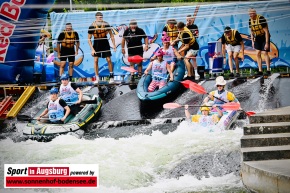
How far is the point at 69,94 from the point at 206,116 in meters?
1.40

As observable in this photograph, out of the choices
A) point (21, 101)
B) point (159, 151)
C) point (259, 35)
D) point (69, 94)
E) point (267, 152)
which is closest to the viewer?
point (267, 152)

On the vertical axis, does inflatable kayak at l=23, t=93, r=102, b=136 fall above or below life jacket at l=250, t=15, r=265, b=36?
below

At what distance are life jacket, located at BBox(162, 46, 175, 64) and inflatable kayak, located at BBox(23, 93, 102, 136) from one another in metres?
0.80

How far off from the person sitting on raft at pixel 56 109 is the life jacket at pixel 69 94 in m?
0.05

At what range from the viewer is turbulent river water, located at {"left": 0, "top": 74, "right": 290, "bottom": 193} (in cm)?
629

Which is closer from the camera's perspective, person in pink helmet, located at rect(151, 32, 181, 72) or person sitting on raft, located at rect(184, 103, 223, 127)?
person sitting on raft, located at rect(184, 103, 223, 127)

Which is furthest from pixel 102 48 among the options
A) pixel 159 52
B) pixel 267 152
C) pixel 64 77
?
pixel 267 152

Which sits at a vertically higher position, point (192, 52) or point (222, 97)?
point (192, 52)

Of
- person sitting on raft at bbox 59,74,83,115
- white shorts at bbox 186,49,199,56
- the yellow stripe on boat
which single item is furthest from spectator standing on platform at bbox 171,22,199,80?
the yellow stripe on boat

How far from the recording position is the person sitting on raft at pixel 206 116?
6520mm

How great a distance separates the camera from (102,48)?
7.06 metres

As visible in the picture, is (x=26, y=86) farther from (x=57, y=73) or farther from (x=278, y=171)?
(x=278, y=171)

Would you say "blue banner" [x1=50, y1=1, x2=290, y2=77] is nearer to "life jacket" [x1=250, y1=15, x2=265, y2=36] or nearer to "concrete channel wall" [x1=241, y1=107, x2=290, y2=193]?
"life jacket" [x1=250, y1=15, x2=265, y2=36]

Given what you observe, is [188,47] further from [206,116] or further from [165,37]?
[206,116]
